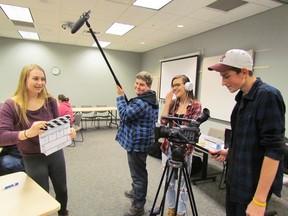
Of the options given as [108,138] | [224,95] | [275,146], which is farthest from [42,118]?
[108,138]

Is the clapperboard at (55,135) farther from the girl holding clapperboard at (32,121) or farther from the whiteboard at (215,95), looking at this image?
the whiteboard at (215,95)

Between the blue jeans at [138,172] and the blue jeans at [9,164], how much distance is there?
1.13 m

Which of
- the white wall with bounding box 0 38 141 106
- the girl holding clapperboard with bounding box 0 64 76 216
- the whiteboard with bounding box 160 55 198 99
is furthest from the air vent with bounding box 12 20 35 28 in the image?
the girl holding clapperboard with bounding box 0 64 76 216

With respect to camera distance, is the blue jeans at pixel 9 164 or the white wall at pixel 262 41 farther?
the white wall at pixel 262 41

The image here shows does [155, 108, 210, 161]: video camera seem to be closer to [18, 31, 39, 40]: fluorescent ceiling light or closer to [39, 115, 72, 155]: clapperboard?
[39, 115, 72, 155]: clapperboard

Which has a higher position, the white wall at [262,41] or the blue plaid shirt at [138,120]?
the white wall at [262,41]

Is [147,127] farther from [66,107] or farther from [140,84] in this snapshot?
[66,107]

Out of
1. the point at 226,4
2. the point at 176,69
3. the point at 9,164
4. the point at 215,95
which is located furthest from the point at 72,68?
the point at 9,164

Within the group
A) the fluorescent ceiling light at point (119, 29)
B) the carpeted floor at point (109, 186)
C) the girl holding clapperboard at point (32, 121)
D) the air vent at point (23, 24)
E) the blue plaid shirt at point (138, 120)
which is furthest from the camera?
the air vent at point (23, 24)

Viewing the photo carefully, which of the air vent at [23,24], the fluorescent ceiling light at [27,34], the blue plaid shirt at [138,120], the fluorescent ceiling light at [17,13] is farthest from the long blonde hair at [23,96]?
the fluorescent ceiling light at [27,34]

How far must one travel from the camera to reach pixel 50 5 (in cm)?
373

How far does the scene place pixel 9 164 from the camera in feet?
6.87

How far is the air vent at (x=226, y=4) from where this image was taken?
10.7 feet

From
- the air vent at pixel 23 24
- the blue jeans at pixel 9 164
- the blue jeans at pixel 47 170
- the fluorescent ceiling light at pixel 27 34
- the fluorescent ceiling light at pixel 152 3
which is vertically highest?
the fluorescent ceiling light at pixel 27 34
